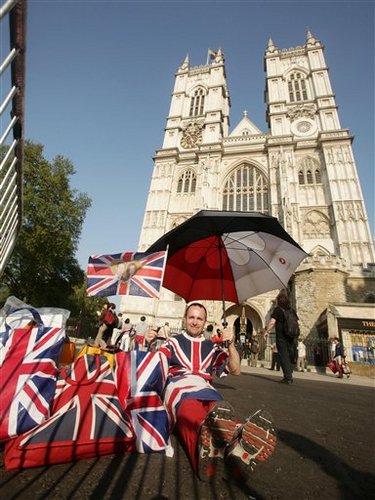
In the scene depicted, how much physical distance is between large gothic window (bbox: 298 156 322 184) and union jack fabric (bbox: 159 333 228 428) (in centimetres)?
2396

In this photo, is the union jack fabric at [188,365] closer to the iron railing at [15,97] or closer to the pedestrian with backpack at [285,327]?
the iron railing at [15,97]

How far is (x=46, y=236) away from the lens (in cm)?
1338

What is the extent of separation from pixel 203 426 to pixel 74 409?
2.62 feet

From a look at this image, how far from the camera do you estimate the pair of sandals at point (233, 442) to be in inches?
57.2

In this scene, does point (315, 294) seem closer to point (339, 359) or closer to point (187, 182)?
point (339, 359)

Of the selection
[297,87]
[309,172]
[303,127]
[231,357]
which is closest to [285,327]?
[231,357]

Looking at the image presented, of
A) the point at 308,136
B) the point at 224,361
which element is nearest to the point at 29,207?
the point at 224,361

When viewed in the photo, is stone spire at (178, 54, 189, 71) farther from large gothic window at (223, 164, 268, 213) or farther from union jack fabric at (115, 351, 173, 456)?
union jack fabric at (115, 351, 173, 456)

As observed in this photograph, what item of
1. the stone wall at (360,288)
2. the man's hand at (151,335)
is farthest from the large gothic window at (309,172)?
the man's hand at (151,335)

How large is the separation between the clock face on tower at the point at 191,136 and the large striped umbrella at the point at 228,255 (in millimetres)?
27463

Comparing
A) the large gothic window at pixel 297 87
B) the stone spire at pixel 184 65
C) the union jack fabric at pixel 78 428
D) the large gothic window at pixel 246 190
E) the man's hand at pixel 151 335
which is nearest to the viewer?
the union jack fabric at pixel 78 428

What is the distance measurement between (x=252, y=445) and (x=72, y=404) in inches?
44.9

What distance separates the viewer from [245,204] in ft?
78.4

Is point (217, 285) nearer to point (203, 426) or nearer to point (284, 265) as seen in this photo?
point (284, 265)
